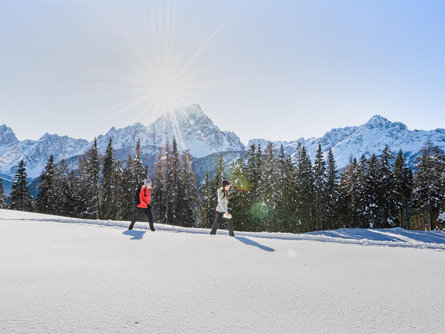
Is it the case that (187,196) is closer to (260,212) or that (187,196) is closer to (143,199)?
(260,212)

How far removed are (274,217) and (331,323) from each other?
41.2 meters

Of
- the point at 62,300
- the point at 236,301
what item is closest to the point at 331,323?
the point at 236,301

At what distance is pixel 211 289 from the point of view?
3.90 meters

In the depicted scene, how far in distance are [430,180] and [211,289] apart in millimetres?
44449

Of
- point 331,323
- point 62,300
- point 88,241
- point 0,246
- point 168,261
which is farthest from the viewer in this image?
point 88,241

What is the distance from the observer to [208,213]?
1877 inches

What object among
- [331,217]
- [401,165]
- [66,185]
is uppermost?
[401,165]

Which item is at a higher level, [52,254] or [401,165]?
[401,165]

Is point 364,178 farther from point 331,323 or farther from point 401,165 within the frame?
point 331,323

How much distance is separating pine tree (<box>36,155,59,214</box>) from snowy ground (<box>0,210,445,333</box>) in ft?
158

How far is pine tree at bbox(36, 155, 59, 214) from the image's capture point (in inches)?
1894

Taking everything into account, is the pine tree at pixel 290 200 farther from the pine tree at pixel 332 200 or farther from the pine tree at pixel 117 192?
the pine tree at pixel 117 192

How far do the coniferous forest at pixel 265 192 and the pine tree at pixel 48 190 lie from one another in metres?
0.15

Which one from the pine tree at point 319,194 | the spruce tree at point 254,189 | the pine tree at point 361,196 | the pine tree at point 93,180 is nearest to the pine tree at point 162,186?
the pine tree at point 93,180
